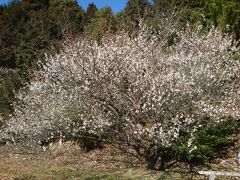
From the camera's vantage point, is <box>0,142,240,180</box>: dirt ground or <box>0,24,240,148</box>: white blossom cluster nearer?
<box>0,24,240,148</box>: white blossom cluster

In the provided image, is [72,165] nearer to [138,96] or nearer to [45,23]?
[138,96]

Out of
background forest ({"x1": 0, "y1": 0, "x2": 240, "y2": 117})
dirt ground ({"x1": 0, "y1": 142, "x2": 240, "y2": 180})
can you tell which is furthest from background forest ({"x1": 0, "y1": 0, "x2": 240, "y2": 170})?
dirt ground ({"x1": 0, "y1": 142, "x2": 240, "y2": 180})

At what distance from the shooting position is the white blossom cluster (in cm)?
893

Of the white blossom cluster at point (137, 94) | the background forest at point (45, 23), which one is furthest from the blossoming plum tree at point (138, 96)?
the background forest at point (45, 23)

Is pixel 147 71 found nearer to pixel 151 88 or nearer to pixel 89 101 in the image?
pixel 151 88

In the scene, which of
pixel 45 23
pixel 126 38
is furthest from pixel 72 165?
pixel 45 23

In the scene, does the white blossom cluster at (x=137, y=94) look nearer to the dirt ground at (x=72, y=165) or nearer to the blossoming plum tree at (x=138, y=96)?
the blossoming plum tree at (x=138, y=96)

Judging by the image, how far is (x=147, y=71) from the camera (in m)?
9.47

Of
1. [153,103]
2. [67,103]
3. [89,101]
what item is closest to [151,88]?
[153,103]

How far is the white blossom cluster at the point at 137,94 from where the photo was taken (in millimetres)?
8930

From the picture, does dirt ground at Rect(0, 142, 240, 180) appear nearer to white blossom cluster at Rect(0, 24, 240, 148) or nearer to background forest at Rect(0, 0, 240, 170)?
background forest at Rect(0, 0, 240, 170)

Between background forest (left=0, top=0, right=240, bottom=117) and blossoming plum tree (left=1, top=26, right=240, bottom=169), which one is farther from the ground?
background forest (left=0, top=0, right=240, bottom=117)

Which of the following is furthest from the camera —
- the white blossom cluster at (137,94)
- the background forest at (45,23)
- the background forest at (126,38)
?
the background forest at (45,23)

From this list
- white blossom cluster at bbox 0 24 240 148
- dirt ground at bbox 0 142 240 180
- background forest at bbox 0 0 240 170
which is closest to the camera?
white blossom cluster at bbox 0 24 240 148
